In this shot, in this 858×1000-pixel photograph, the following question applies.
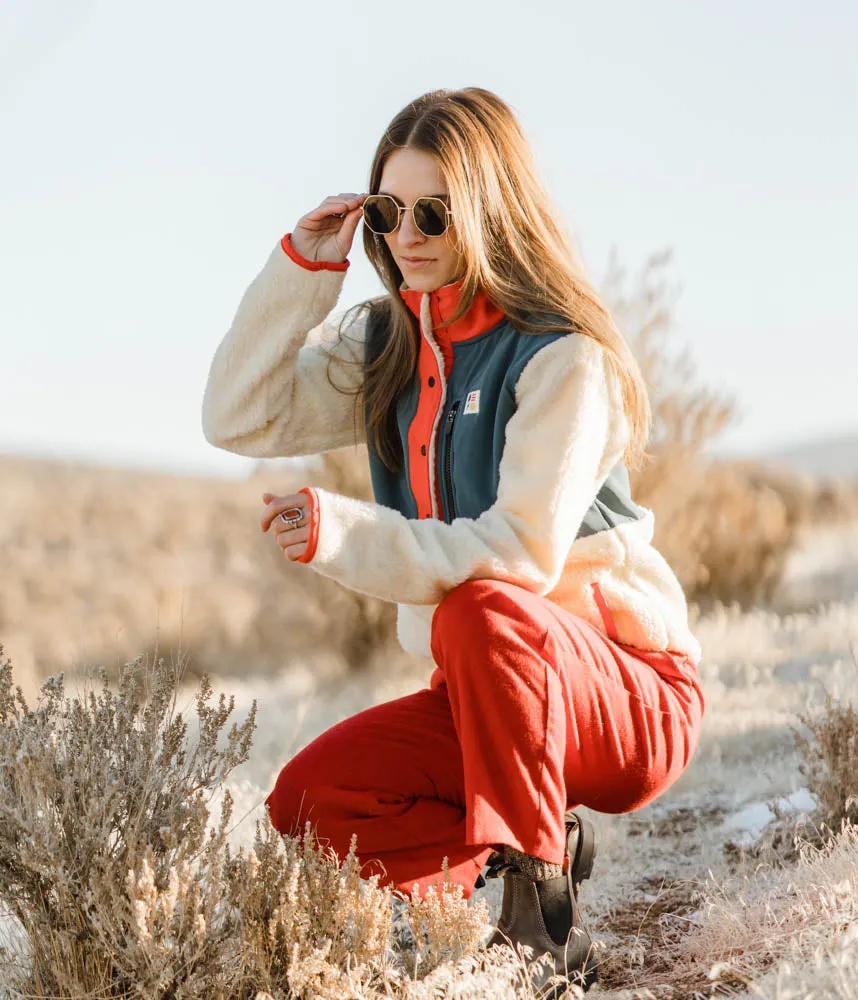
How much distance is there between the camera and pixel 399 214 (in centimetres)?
254

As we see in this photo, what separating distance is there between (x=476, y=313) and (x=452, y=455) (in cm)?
31

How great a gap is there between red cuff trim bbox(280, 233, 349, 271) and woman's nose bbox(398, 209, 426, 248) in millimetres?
213

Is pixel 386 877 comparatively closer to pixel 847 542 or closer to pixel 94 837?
pixel 94 837

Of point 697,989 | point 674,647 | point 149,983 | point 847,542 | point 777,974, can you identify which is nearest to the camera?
point 149,983

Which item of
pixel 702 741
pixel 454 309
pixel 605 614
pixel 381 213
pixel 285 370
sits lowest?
pixel 702 741

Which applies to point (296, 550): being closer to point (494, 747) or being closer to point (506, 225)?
point (494, 747)

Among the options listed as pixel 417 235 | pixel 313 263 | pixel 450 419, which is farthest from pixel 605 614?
pixel 313 263

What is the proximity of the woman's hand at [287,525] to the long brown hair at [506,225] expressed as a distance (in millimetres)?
604

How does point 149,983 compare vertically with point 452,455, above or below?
below

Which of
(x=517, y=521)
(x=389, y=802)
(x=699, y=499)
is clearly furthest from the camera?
(x=699, y=499)

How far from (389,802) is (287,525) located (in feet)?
2.07

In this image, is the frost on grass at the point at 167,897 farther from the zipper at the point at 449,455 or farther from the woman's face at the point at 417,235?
the woman's face at the point at 417,235

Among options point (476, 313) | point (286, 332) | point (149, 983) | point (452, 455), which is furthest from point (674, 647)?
point (149, 983)

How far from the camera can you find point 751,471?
11.2m
